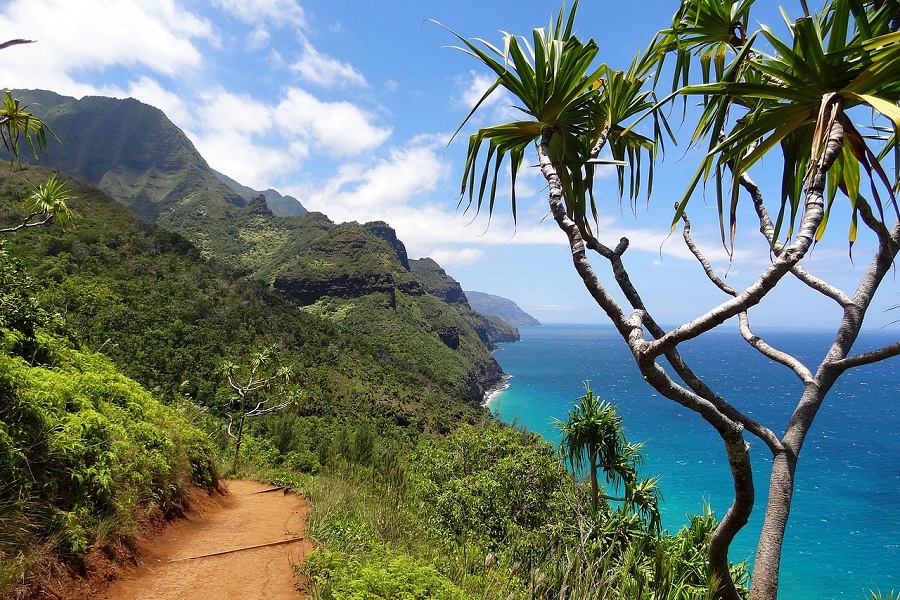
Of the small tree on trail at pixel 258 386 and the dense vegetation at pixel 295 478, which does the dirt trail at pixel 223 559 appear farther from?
the small tree on trail at pixel 258 386

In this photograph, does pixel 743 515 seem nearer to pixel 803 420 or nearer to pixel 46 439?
pixel 803 420

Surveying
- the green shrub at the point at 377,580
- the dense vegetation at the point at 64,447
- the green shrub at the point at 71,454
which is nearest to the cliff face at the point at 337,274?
the dense vegetation at the point at 64,447

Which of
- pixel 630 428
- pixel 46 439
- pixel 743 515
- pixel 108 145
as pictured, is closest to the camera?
pixel 743 515

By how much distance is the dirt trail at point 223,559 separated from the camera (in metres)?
3.70

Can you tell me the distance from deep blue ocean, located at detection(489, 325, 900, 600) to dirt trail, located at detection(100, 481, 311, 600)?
4.33m

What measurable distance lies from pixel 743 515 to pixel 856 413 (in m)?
107

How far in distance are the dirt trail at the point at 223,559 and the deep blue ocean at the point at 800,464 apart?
4.33 metres

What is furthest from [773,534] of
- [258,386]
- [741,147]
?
[258,386]

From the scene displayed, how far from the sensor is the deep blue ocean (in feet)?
103

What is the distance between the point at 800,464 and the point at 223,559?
69761 millimetres

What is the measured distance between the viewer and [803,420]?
2.58m

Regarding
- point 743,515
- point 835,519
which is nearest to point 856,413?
point 835,519

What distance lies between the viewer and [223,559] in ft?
14.8

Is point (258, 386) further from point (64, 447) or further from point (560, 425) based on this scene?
point (64, 447)
